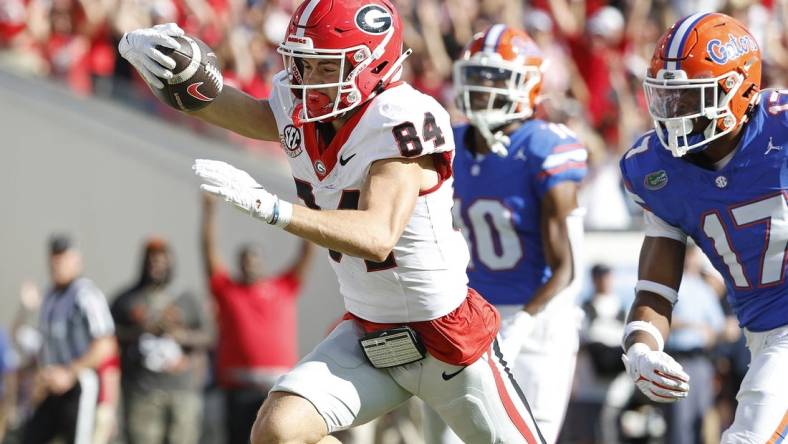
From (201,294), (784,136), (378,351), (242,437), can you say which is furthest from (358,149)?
(201,294)

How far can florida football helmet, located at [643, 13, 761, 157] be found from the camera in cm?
454

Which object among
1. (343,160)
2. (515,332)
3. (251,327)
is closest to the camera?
(343,160)

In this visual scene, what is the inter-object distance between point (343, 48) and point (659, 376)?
143 cm

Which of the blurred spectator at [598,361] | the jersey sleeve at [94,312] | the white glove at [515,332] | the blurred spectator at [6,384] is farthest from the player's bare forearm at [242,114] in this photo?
the blurred spectator at [6,384]

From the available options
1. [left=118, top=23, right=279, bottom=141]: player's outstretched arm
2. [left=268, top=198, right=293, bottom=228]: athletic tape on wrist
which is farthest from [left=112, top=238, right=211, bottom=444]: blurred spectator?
[left=268, top=198, right=293, bottom=228]: athletic tape on wrist

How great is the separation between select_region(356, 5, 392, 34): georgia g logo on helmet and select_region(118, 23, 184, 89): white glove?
61 cm

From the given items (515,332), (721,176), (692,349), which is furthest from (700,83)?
(692,349)

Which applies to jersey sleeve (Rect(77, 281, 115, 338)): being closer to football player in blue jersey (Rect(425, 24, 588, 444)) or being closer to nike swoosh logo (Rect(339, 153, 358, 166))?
football player in blue jersey (Rect(425, 24, 588, 444))

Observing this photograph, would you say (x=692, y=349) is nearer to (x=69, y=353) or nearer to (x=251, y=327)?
(x=251, y=327)

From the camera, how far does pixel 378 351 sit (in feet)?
15.0

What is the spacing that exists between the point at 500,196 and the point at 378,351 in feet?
5.02

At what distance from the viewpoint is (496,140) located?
235 inches

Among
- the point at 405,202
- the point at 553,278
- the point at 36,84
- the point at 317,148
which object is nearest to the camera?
the point at 405,202

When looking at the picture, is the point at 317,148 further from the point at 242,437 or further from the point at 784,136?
the point at 242,437
